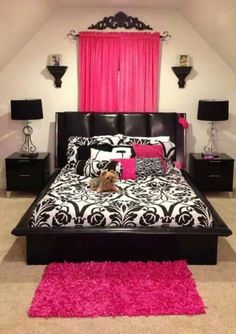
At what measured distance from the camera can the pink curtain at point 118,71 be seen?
5.15 metres

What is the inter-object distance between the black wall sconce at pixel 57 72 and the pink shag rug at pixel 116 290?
9.23 ft

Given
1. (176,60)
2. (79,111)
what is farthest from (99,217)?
(176,60)

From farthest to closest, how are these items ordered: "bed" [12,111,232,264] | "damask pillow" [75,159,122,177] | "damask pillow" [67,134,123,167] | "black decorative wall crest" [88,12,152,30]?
"black decorative wall crest" [88,12,152,30] < "damask pillow" [67,134,123,167] < "damask pillow" [75,159,122,177] < "bed" [12,111,232,264]

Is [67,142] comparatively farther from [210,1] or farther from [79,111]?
[210,1]

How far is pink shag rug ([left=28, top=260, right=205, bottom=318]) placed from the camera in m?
2.58

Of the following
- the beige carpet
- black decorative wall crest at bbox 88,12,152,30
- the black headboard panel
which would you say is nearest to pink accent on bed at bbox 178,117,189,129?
the black headboard panel

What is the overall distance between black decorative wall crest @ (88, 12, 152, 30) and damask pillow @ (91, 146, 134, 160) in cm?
166

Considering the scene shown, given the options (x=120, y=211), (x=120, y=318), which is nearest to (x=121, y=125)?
(x=120, y=211)

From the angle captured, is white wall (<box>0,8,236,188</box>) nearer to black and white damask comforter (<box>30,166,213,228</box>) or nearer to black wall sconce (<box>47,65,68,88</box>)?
black wall sconce (<box>47,65,68,88</box>)

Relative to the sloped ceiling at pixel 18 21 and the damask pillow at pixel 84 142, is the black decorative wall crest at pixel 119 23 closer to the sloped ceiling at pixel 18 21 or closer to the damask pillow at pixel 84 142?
the sloped ceiling at pixel 18 21

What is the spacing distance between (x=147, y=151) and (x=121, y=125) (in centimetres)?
80

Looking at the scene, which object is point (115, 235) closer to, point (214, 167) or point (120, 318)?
point (120, 318)

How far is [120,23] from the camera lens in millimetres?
5133

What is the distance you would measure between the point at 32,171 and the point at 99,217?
2087 millimetres
